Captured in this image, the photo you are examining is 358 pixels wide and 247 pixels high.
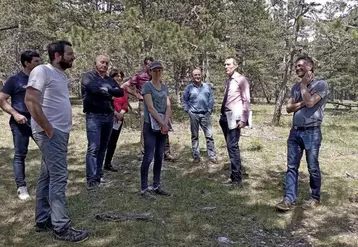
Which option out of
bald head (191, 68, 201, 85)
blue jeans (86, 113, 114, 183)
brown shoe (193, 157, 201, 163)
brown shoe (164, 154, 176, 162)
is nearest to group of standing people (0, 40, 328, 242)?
blue jeans (86, 113, 114, 183)

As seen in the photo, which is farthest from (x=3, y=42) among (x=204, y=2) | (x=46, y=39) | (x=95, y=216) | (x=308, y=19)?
(x=95, y=216)

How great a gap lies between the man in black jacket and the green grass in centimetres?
61

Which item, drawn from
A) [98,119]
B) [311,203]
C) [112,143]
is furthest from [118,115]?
[311,203]

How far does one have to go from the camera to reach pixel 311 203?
4457mm

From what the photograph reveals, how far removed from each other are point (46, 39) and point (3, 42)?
1970 millimetres

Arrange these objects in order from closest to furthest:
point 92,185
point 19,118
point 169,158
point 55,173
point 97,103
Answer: point 55,173 → point 19,118 → point 97,103 → point 92,185 → point 169,158

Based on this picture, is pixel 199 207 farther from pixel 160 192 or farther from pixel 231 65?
pixel 231 65

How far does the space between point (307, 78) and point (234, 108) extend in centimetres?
116

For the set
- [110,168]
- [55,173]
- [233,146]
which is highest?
[55,173]

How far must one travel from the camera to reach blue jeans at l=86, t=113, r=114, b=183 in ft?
15.6

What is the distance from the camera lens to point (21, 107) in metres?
4.34

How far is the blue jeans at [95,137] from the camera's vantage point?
476cm

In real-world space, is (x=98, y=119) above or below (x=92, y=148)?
above

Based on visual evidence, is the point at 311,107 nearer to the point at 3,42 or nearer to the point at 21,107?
the point at 21,107
